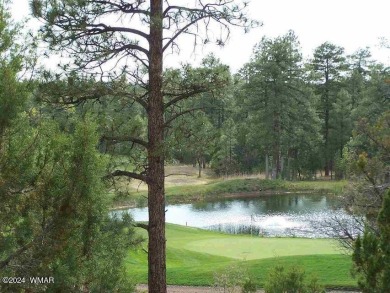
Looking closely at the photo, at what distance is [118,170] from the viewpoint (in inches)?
252

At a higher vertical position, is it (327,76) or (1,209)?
(327,76)

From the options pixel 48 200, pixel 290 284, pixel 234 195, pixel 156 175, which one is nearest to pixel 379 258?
pixel 290 284

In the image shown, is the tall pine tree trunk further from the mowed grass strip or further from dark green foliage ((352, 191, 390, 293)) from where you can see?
the mowed grass strip

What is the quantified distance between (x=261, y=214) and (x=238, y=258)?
40.9 ft

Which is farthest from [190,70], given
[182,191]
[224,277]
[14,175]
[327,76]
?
[327,76]

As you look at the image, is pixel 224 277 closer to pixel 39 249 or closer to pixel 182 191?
pixel 39 249

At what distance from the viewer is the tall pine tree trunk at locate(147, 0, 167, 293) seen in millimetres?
6297

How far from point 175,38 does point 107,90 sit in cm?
114

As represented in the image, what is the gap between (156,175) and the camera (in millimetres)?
6281

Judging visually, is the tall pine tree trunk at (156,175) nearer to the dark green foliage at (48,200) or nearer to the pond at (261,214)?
the dark green foliage at (48,200)

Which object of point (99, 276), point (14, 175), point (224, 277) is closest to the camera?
point (14, 175)

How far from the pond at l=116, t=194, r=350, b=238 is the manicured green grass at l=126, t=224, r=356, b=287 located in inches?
130

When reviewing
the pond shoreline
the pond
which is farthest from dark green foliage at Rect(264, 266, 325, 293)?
the pond shoreline

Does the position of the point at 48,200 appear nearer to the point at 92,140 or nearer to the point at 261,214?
the point at 92,140
